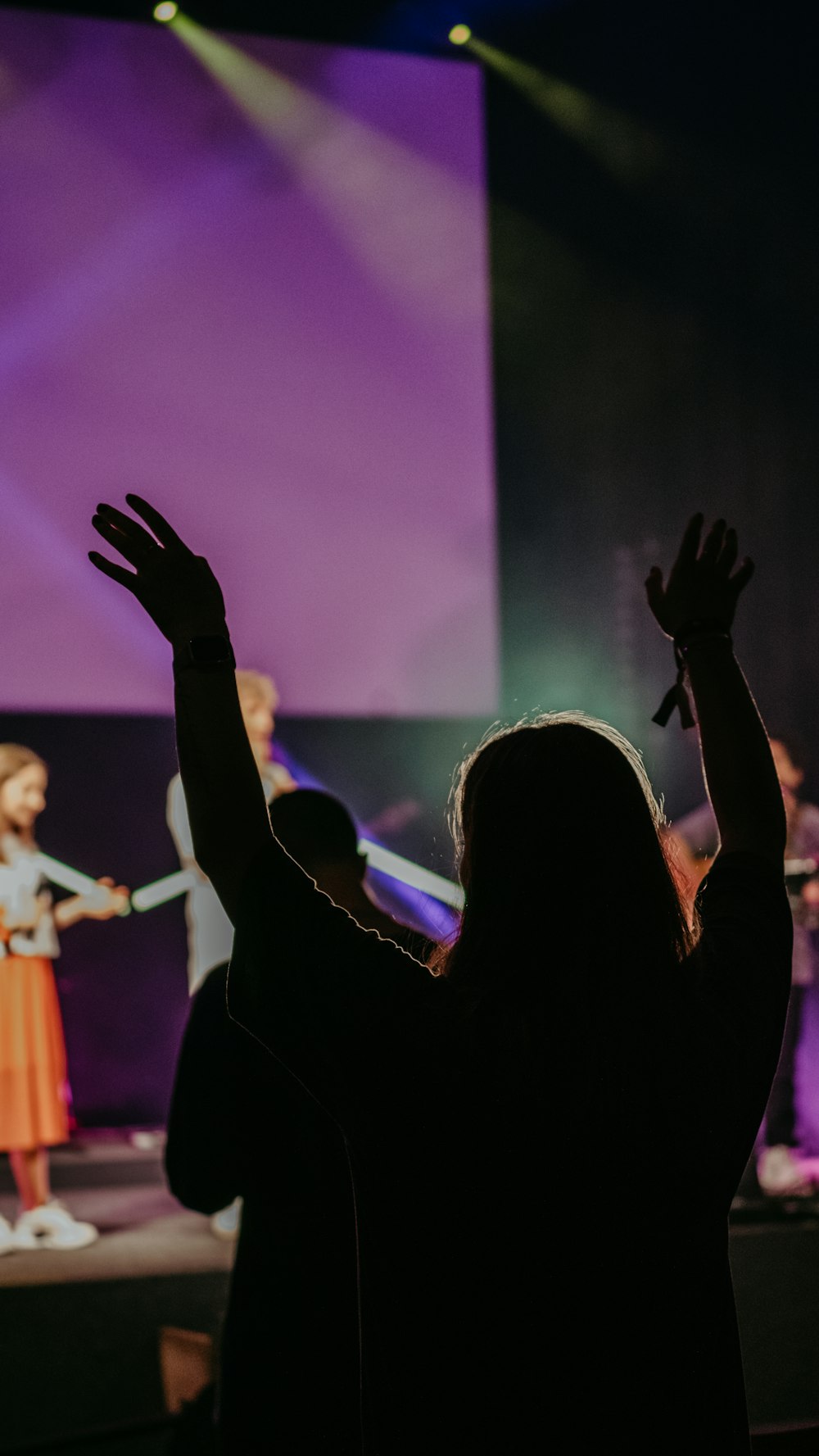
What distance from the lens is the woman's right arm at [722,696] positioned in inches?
36.3

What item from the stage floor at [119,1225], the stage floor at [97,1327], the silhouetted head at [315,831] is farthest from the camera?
the stage floor at [119,1225]

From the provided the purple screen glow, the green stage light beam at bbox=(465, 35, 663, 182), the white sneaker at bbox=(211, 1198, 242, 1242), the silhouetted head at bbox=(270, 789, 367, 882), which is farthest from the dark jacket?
the green stage light beam at bbox=(465, 35, 663, 182)

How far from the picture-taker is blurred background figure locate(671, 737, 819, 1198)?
12.5 ft

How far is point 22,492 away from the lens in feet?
14.0

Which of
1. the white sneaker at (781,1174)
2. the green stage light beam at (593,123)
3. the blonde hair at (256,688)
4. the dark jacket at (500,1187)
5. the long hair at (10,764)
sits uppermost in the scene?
the green stage light beam at (593,123)

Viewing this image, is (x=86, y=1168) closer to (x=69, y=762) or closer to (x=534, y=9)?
(x=69, y=762)

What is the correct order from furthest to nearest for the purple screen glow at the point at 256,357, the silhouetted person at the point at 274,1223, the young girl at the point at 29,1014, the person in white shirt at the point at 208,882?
the purple screen glow at the point at 256,357
the person in white shirt at the point at 208,882
the young girl at the point at 29,1014
the silhouetted person at the point at 274,1223

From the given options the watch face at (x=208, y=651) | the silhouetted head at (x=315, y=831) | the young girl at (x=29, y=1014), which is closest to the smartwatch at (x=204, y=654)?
the watch face at (x=208, y=651)

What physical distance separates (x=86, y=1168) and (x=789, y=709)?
318 centimetres

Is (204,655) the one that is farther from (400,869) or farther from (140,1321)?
(400,869)

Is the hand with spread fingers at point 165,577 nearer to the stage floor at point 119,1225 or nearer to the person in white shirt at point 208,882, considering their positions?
the stage floor at point 119,1225

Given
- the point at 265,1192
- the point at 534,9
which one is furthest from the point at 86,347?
the point at 265,1192

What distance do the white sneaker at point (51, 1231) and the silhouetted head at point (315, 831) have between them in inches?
87.2

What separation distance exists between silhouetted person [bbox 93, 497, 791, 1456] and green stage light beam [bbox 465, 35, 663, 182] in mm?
5211
